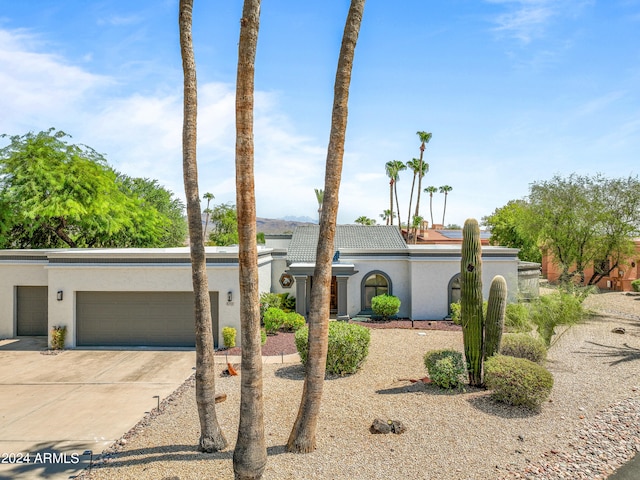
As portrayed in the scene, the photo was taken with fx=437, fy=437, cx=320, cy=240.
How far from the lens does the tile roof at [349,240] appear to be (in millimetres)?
24188

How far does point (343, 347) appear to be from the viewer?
12508 mm

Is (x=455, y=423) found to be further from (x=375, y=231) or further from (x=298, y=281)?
(x=375, y=231)

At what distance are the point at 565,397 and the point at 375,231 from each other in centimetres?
1658

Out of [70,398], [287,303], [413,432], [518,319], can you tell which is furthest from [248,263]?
[287,303]

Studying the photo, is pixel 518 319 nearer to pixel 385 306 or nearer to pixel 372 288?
pixel 385 306

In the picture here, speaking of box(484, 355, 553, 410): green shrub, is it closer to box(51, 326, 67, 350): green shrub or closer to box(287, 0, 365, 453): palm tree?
box(287, 0, 365, 453): palm tree

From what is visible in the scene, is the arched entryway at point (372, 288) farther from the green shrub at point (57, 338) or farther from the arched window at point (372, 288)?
the green shrub at point (57, 338)

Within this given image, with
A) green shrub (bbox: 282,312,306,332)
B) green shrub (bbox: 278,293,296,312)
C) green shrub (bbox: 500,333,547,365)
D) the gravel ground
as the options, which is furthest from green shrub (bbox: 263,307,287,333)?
green shrub (bbox: 500,333,547,365)

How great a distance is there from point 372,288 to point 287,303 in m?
4.49

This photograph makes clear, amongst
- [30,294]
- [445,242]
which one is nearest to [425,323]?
[30,294]

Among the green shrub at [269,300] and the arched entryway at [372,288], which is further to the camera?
the arched entryway at [372,288]

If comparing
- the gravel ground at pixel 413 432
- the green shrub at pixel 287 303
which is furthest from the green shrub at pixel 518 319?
the green shrub at pixel 287 303

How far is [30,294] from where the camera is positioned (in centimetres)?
1895

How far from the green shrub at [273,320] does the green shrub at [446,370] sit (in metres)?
8.54
